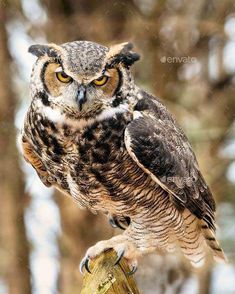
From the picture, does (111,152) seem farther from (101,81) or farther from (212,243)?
(212,243)

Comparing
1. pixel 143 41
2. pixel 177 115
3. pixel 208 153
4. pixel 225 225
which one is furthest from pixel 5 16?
pixel 225 225

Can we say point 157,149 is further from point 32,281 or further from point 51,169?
point 32,281

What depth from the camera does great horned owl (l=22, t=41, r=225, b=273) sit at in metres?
3.04

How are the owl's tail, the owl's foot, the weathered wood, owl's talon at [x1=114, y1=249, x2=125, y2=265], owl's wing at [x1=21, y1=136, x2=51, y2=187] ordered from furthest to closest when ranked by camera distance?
the owl's tail, owl's wing at [x1=21, y1=136, x2=51, y2=187], the owl's foot, owl's talon at [x1=114, y1=249, x2=125, y2=265], the weathered wood

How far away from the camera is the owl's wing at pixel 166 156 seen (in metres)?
3.29

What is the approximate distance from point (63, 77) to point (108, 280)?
35.6 inches

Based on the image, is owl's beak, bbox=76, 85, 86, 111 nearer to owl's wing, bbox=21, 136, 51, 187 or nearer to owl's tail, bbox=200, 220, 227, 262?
owl's wing, bbox=21, 136, 51, 187

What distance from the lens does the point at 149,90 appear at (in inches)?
230

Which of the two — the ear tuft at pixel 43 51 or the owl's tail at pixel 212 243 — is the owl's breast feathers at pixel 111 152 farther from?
the owl's tail at pixel 212 243

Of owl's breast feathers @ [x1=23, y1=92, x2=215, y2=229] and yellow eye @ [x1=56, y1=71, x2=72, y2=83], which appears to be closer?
yellow eye @ [x1=56, y1=71, x2=72, y2=83]

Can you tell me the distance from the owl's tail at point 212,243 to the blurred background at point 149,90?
1.54 m

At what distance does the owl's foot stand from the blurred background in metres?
2.02

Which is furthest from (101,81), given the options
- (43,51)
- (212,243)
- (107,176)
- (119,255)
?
(212,243)

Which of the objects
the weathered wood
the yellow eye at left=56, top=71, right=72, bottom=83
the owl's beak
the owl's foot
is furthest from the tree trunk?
the weathered wood
